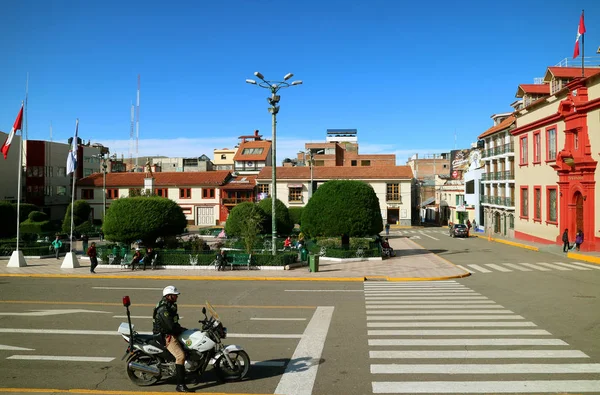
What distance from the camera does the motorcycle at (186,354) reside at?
8.52 meters

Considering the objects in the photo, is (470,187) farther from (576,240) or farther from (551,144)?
(576,240)

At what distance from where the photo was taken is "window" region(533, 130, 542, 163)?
133 ft

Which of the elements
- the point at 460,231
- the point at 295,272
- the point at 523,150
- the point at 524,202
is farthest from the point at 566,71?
the point at 295,272

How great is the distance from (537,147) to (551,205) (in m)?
5.72

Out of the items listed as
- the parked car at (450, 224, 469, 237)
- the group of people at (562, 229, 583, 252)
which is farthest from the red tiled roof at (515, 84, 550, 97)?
the group of people at (562, 229, 583, 252)

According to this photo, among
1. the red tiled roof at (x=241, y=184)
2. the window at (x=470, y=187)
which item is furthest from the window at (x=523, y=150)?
the red tiled roof at (x=241, y=184)

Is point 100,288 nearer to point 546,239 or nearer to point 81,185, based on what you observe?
point 546,239

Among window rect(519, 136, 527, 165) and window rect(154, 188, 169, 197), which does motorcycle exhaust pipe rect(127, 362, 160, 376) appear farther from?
window rect(154, 188, 169, 197)

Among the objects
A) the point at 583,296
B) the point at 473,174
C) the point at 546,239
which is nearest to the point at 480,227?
the point at 473,174

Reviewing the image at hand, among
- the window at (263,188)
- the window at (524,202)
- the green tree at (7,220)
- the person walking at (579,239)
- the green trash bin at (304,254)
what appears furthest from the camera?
the window at (263,188)

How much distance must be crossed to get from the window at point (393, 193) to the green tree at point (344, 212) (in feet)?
130

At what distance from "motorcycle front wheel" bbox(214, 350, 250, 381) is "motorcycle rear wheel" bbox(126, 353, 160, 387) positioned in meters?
1.11

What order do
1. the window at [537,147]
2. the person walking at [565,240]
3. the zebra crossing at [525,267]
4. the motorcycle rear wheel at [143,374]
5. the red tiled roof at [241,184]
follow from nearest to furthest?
the motorcycle rear wheel at [143,374] < the zebra crossing at [525,267] < the person walking at [565,240] < the window at [537,147] < the red tiled roof at [241,184]

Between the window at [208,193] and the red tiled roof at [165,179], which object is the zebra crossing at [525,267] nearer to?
the red tiled roof at [165,179]
